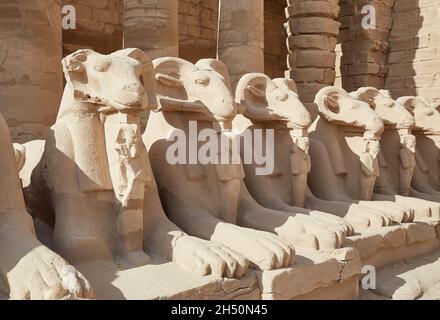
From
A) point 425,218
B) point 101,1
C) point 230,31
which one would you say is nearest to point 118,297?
point 425,218

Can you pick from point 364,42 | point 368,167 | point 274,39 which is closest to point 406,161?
point 368,167

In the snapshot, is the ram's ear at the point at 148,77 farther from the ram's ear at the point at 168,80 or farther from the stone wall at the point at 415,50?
the stone wall at the point at 415,50

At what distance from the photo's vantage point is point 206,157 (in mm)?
4000

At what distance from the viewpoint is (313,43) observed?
32.8 ft

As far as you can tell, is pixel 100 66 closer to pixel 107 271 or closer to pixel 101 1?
pixel 107 271

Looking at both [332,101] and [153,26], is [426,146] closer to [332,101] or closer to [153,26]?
[332,101]

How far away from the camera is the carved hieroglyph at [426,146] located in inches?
254

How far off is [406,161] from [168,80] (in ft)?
10.4

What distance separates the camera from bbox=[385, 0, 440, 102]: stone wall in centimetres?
1055

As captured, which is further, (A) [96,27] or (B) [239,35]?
(A) [96,27]

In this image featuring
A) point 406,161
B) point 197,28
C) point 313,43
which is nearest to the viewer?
point 406,161

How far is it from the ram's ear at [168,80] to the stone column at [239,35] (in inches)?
173

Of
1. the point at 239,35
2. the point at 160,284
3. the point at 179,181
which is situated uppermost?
the point at 239,35

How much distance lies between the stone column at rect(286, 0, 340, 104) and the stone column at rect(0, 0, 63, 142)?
5.71 m
